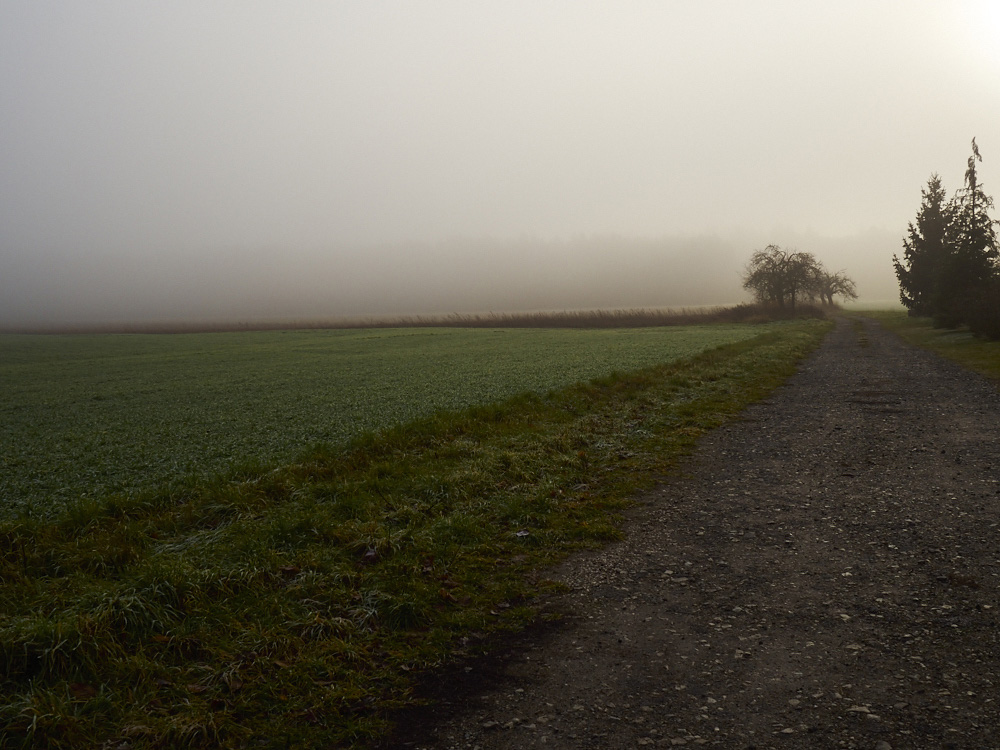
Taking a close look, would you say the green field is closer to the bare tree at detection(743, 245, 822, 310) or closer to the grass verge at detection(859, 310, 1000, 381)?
the grass verge at detection(859, 310, 1000, 381)

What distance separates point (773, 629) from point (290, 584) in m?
5.46

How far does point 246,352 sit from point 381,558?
52.8 m

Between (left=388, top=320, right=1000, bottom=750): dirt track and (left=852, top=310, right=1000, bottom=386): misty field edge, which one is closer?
(left=388, top=320, right=1000, bottom=750): dirt track

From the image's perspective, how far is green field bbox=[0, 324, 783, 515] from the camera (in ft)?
42.8

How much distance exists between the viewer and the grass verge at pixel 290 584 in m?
5.12

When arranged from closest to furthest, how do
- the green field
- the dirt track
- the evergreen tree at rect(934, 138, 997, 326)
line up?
1. the dirt track
2. the green field
3. the evergreen tree at rect(934, 138, 997, 326)

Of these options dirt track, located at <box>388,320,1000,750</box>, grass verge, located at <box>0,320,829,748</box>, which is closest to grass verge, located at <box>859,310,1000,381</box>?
dirt track, located at <box>388,320,1000,750</box>

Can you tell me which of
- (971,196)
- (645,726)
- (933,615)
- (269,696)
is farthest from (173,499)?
(971,196)

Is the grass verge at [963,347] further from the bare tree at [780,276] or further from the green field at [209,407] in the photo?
the bare tree at [780,276]

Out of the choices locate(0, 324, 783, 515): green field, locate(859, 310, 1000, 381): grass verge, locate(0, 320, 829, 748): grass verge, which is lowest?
locate(0, 320, 829, 748): grass verge

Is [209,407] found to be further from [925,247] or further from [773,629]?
[925,247]

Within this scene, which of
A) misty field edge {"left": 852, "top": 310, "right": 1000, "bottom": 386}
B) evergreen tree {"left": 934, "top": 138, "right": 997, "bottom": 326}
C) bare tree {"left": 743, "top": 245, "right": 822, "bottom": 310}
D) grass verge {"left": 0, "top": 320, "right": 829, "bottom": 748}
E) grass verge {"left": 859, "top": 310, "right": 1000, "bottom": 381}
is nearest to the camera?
grass verge {"left": 0, "top": 320, "right": 829, "bottom": 748}

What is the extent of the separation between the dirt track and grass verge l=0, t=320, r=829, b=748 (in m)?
0.78

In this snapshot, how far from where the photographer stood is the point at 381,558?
8133mm
